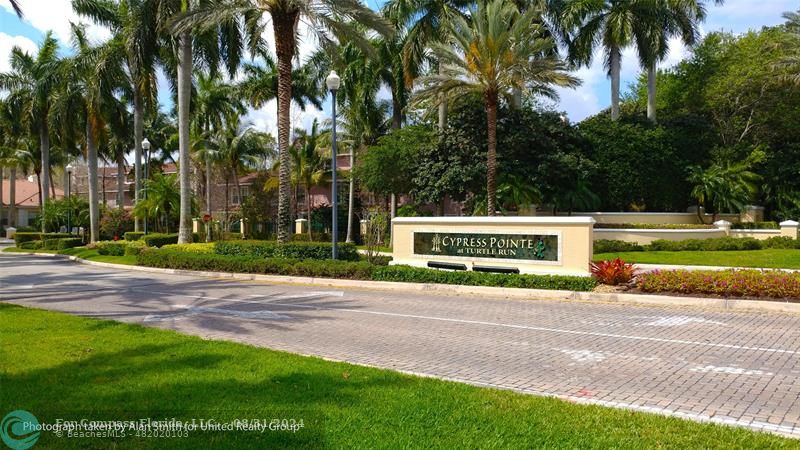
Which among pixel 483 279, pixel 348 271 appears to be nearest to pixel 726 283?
Result: pixel 483 279

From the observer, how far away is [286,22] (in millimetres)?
20828

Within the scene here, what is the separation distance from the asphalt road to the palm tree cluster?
8.27 m

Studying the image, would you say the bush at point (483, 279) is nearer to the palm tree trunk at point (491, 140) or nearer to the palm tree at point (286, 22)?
the palm tree at point (286, 22)

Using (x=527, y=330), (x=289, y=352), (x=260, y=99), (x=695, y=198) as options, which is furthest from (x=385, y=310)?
(x=260, y=99)

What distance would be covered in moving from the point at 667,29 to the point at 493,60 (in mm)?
16576

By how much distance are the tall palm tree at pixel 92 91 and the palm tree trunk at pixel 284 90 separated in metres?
15.8

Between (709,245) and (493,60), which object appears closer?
(493,60)

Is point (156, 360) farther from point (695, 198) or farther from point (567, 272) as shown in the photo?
point (695, 198)

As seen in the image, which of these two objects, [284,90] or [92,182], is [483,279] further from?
[92,182]

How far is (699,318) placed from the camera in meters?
11.3

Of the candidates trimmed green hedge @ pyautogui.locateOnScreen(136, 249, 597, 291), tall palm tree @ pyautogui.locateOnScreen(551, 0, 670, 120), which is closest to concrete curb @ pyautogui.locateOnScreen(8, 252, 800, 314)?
trimmed green hedge @ pyautogui.locateOnScreen(136, 249, 597, 291)

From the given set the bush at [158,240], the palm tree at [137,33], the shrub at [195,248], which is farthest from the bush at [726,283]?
the palm tree at [137,33]

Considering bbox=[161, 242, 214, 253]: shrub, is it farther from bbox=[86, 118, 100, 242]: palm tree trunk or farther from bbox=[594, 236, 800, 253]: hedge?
bbox=[594, 236, 800, 253]: hedge

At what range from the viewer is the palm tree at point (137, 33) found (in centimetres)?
2833
